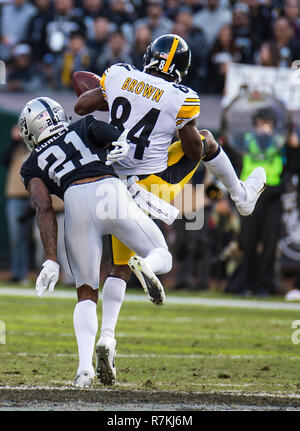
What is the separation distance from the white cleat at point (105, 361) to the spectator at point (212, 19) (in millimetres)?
9432

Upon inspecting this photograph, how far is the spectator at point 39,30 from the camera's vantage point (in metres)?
14.5

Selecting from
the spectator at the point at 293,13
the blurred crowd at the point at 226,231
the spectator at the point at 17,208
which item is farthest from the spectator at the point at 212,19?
the spectator at the point at 17,208

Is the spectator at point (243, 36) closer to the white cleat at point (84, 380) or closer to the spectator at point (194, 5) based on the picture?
the spectator at point (194, 5)

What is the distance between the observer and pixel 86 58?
13617 mm

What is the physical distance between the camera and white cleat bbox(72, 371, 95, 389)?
5.06m

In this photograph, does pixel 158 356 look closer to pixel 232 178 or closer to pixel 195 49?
pixel 232 178

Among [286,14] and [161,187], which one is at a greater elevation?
[286,14]

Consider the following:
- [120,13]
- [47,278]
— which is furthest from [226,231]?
[47,278]

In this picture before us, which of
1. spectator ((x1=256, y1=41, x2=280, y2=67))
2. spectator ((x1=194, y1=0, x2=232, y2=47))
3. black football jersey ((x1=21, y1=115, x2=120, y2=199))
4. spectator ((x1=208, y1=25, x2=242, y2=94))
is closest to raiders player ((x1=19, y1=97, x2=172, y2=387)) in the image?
black football jersey ((x1=21, y1=115, x2=120, y2=199))

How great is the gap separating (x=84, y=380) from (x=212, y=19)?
9872mm

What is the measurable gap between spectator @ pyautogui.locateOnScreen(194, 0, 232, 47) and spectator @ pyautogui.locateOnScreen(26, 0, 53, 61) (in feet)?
7.71
